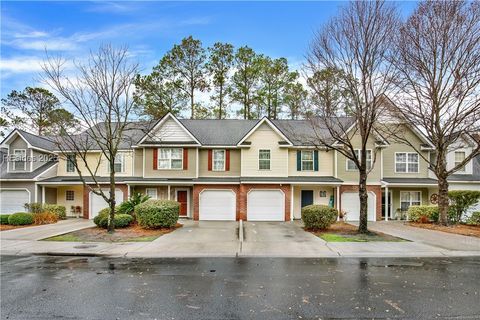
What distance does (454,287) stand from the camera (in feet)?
24.1

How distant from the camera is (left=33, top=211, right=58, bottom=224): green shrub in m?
20.3

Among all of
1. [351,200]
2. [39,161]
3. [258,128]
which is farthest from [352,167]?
[39,161]

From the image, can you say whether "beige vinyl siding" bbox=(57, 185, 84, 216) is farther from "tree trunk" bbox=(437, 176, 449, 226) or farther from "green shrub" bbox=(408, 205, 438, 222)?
"tree trunk" bbox=(437, 176, 449, 226)

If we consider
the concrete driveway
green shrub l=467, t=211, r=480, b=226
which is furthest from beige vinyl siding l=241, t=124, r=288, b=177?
green shrub l=467, t=211, r=480, b=226

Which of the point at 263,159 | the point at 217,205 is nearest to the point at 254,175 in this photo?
the point at 263,159

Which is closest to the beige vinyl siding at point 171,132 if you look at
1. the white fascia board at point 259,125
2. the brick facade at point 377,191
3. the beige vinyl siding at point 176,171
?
the beige vinyl siding at point 176,171

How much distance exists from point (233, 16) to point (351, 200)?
600 inches

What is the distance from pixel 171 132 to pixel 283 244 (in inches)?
529

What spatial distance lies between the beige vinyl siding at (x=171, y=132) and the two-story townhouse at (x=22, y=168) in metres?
9.45

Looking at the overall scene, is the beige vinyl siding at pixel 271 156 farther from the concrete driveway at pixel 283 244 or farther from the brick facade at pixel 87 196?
the brick facade at pixel 87 196

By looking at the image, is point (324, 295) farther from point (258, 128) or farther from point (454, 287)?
point (258, 128)

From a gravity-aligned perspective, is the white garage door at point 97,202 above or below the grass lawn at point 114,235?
above

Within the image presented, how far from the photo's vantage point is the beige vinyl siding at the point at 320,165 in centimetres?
2378

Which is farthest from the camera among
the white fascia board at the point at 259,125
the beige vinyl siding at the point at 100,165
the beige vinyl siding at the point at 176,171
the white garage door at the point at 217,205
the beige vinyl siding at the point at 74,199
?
the beige vinyl siding at the point at 74,199
